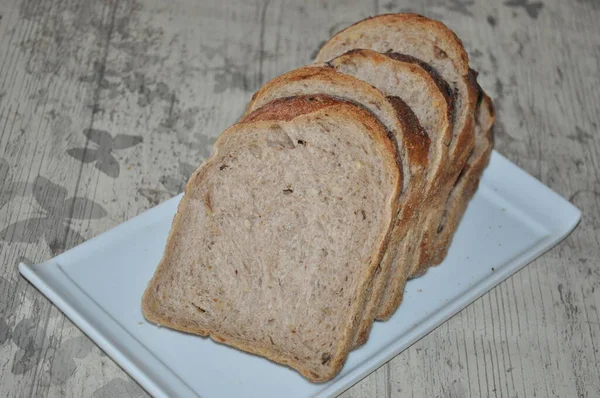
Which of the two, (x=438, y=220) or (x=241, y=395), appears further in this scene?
(x=438, y=220)

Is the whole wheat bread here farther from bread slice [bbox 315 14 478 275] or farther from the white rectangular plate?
the white rectangular plate

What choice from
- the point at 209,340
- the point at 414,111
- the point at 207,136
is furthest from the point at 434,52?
the point at 209,340

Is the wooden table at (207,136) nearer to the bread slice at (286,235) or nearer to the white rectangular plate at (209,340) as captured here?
the white rectangular plate at (209,340)

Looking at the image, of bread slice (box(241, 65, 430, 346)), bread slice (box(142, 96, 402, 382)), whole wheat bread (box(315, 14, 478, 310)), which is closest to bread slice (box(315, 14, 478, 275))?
whole wheat bread (box(315, 14, 478, 310))

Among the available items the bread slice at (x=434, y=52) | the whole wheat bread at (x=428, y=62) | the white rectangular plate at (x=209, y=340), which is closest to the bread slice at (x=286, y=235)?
the white rectangular plate at (x=209, y=340)

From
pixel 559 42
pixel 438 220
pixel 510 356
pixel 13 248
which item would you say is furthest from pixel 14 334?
pixel 559 42

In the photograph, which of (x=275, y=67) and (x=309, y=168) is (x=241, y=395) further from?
(x=275, y=67)

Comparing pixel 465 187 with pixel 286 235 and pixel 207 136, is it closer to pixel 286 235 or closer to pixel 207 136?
pixel 286 235
